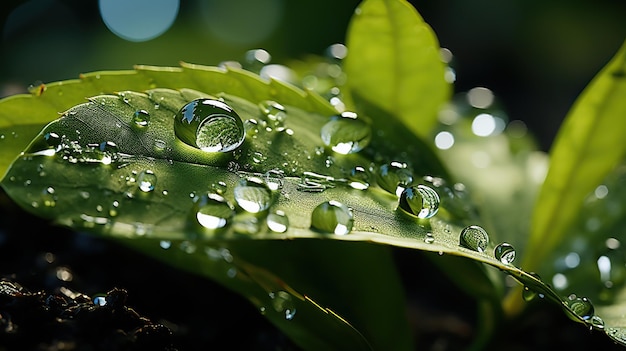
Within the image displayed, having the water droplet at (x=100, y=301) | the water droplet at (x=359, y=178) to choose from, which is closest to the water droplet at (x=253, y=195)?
the water droplet at (x=359, y=178)

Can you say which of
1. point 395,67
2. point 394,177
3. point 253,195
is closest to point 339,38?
point 395,67

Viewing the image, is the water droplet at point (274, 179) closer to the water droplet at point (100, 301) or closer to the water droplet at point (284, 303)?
the water droplet at point (284, 303)

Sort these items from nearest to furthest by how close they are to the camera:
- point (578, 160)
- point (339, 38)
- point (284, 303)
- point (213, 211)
→ point (213, 211) < point (284, 303) < point (578, 160) < point (339, 38)

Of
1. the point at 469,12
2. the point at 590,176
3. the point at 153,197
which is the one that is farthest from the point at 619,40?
the point at 153,197

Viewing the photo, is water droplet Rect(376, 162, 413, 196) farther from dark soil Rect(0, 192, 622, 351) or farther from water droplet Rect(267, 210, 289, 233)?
dark soil Rect(0, 192, 622, 351)

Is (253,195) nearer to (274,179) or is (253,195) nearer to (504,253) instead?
(274,179)
